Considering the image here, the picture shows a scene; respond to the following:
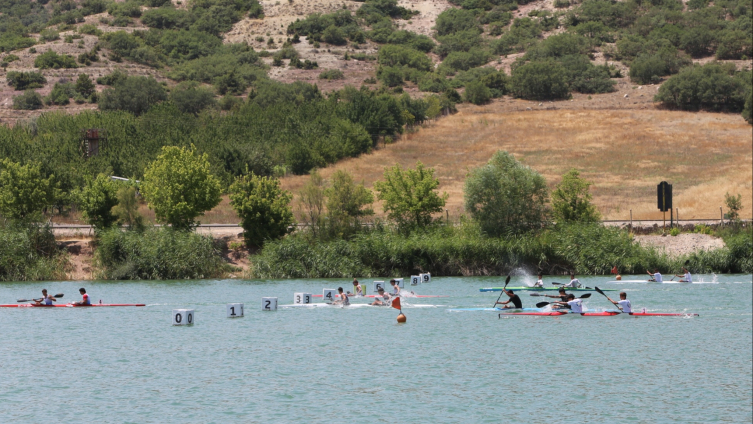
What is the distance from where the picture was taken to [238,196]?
72.8 m

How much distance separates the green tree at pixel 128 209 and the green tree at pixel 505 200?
26.0 metres

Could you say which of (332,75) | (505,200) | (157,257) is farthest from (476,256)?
(332,75)

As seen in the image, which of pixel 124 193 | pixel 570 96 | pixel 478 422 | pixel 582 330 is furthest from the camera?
pixel 570 96

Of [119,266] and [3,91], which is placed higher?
[3,91]

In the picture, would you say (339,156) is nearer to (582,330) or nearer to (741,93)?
(741,93)

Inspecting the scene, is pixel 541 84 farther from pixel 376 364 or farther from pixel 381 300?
pixel 376 364

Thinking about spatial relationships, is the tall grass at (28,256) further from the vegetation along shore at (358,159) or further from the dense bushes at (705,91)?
the dense bushes at (705,91)

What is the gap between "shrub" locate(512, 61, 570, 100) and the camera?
166m

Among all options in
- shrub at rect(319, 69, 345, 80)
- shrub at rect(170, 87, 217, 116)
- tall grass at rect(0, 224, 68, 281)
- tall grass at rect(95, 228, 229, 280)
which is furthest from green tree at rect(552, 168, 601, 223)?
shrub at rect(319, 69, 345, 80)

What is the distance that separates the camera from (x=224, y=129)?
125062 mm

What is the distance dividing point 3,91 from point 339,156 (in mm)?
58865

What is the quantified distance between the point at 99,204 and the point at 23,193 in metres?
6.10

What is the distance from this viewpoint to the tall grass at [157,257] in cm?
6762

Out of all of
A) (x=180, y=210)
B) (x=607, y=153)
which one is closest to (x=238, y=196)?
(x=180, y=210)
